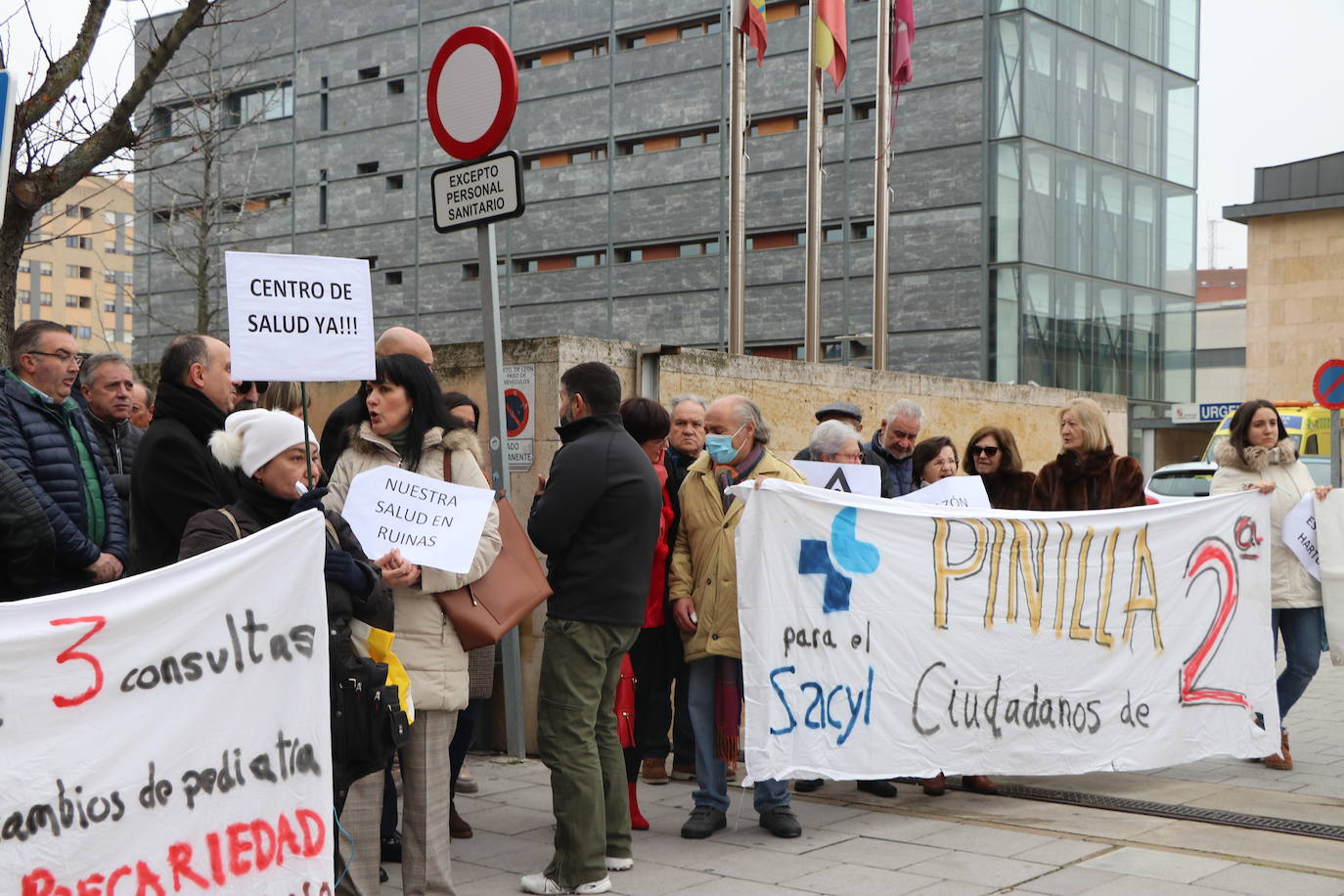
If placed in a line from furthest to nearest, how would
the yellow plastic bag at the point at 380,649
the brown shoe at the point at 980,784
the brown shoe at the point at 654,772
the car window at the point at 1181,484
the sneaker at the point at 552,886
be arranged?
the car window at the point at 1181,484 < the brown shoe at the point at 654,772 < the brown shoe at the point at 980,784 < the sneaker at the point at 552,886 < the yellow plastic bag at the point at 380,649

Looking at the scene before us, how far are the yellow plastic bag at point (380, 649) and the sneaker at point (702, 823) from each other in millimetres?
2024

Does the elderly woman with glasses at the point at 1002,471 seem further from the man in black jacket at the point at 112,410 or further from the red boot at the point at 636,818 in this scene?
the man in black jacket at the point at 112,410

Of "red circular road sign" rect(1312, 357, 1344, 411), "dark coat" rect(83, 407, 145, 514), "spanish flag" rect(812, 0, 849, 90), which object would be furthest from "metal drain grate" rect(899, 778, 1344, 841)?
"spanish flag" rect(812, 0, 849, 90)

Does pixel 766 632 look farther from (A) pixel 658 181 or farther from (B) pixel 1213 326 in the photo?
(B) pixel 1213 326

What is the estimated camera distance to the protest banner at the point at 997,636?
6469 millimetres

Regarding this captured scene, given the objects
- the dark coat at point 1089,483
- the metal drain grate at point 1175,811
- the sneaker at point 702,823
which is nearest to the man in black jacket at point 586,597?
the sneaker at point 702,823

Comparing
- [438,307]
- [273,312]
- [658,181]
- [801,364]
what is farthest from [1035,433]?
[438,307]

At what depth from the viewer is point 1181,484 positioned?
2177 centimetres

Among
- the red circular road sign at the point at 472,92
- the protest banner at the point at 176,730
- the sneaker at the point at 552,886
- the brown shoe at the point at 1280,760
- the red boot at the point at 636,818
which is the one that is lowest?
the brown shoe at the point at 1280,760

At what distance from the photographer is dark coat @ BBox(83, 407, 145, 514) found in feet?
22.0

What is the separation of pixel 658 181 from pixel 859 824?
33.8 m

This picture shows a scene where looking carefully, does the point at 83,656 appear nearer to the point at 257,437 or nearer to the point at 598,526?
the point at 257,437

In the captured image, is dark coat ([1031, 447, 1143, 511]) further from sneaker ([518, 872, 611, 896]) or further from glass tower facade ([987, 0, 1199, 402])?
glass tower facade ([987, 0, 1199, 402])

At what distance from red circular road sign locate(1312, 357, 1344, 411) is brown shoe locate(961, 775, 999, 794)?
35.1 feet
